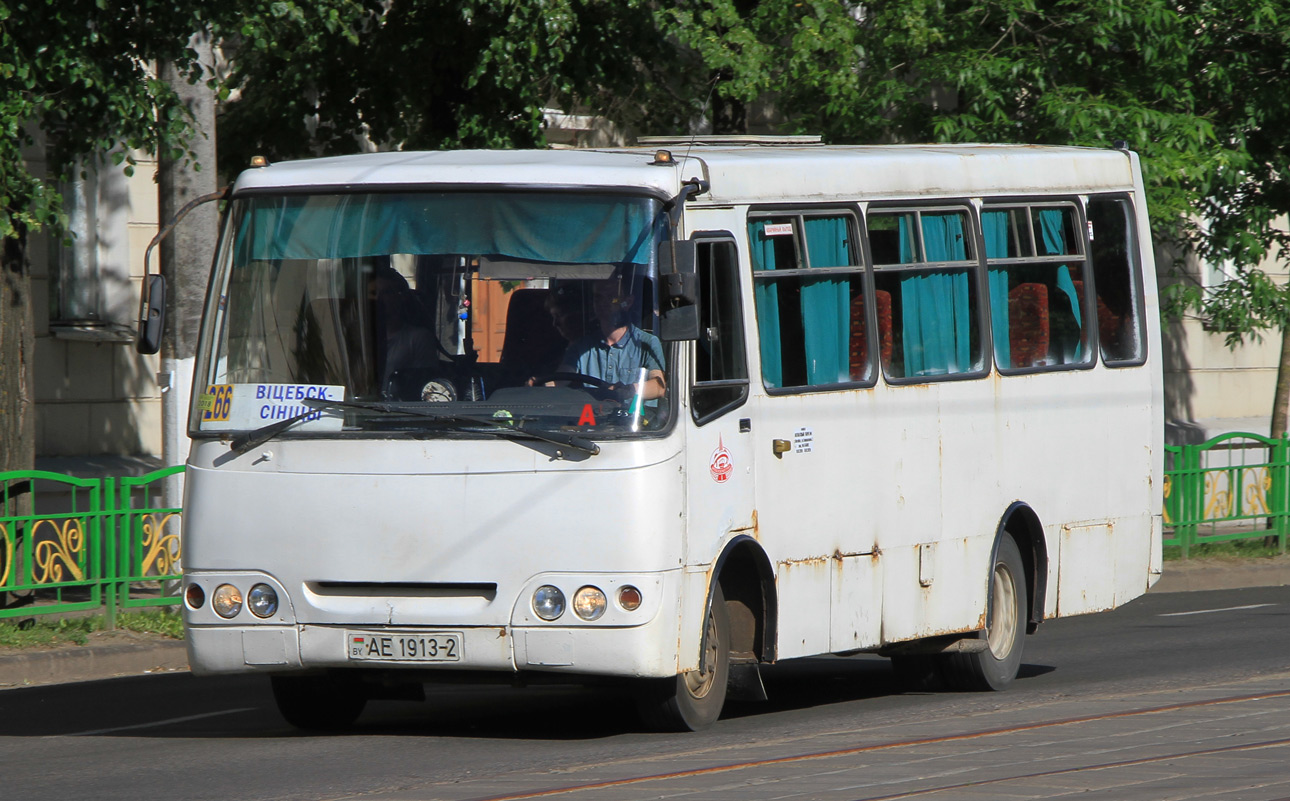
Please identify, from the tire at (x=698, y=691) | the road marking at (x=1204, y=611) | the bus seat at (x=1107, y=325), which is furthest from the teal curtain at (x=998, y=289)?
the road marking at (x=1204, y=611)

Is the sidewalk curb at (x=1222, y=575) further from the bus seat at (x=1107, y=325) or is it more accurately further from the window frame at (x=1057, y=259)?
Answer: the window frame at (x=1057, y=259)

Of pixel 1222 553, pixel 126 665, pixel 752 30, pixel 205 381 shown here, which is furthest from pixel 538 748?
pixel 1222 553

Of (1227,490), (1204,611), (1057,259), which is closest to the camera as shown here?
(1057,259)

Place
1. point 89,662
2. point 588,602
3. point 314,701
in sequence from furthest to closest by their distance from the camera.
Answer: point 89,662 → point 314,701 → point 588,602

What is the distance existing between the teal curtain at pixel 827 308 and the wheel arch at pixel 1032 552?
1.85m

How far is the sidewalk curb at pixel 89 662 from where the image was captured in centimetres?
1154

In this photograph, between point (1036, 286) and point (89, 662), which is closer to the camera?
point (1036, 286)

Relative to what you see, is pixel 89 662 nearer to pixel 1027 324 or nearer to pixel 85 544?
pixel 85 544

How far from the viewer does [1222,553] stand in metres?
19.3

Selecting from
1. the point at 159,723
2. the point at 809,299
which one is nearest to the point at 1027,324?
the point at 809,299

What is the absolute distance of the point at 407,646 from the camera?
26.3 ft

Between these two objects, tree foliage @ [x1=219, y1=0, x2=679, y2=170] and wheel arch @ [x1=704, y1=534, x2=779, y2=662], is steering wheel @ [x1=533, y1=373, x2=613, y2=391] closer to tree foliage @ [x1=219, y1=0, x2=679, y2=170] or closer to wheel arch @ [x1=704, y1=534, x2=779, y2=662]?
wheel arch @ [x1=704, y1=534, x2=779, y2=662]

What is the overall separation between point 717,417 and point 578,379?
71 centimetres

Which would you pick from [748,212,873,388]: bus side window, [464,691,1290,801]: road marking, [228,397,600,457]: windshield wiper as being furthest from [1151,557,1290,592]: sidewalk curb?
[228,397,600,457]: windshield wiper
